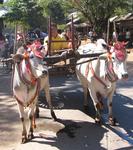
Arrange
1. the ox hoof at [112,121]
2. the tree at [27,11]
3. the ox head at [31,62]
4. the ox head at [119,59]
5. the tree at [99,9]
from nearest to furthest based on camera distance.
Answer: the ox head at [31,62], the ox head at [119,59], the ox hoof at [112,121], the tree at [99,9], the tree at [27,11]

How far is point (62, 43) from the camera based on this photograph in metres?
10.1

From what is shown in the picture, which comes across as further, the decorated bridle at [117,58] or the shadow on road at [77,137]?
the decorated bridle at [117,58]

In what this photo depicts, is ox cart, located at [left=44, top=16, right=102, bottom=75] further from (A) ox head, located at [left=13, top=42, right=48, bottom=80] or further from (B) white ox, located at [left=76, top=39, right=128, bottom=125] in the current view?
(A) ox head, located at [left=13, top=42, right=48, bottom=80]

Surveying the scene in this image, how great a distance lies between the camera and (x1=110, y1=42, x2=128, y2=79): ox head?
7246 millimetres

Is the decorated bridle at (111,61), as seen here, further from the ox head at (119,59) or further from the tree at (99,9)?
the tree at (99,9)

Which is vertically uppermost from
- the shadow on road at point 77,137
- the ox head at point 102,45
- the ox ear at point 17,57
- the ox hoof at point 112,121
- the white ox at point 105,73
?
the ox head at point 102,45

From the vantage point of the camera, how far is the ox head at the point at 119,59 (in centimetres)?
725

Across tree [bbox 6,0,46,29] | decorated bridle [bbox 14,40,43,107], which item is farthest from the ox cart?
tree [bbox 6,0,46,29]

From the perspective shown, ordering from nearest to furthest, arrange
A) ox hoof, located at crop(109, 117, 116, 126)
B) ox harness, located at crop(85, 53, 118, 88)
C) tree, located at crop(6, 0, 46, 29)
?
ox harness, located at crop(85, 53, 118, 88) → ox hoof, located at crop(109, 117, 116, 126) → tree, located at crop(6, 0, 46, 29)

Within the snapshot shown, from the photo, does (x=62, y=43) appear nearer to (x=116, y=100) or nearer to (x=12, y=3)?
(x=116, y=100)

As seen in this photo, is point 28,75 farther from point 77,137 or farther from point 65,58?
point 77,137

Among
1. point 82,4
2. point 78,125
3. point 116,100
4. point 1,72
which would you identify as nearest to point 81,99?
point 116,100

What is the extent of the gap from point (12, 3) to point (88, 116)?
45.0 meters

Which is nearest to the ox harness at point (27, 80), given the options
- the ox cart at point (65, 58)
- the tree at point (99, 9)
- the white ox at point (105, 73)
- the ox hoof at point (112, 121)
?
the ox cart at point (65, 58)
